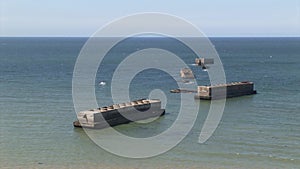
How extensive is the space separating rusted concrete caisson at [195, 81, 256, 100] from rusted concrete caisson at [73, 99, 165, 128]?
15.0 metres

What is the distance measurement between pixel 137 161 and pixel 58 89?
47.9 metres

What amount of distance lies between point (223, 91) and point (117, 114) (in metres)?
26.2

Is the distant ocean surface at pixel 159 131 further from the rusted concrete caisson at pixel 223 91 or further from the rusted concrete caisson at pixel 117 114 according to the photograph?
the rusted concrete caisson at pixel 223 91

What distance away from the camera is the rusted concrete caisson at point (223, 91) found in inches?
2881

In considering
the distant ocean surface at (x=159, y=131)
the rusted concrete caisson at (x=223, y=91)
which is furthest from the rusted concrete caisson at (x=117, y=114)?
the rusted concrete caisson at (x=223, y=91)

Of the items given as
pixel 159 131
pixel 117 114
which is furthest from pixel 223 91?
pixel 159 131

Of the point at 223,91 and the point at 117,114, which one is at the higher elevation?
the point at 223,91

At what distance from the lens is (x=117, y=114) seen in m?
53.2

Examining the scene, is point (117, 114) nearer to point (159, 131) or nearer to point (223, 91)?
point (159, 131)

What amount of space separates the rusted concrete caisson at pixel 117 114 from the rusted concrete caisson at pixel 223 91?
592 inches

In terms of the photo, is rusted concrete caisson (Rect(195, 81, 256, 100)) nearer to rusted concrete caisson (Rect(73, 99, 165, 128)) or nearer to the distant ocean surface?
the distant ocean surface

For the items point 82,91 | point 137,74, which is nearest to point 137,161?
point 82,91

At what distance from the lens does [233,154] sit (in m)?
41.2

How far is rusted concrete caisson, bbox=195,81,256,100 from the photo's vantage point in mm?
73188
